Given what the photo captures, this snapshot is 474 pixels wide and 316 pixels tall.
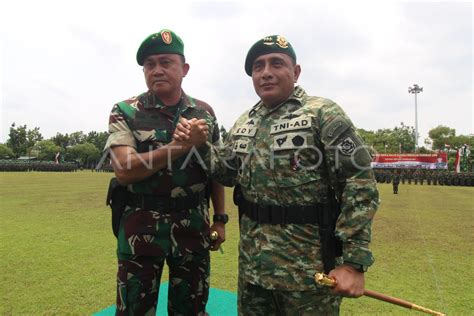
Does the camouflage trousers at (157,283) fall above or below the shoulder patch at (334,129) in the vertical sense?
below

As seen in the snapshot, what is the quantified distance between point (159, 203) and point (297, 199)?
0.93 m

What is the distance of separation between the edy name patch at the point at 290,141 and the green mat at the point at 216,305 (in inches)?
88.8

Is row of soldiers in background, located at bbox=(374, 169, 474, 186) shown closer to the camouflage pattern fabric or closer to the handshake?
the camouflage pattern fabric

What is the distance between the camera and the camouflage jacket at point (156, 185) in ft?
7.79

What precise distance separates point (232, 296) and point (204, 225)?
6.26 ft

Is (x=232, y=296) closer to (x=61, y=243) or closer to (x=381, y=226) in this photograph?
(x=61, y=243)

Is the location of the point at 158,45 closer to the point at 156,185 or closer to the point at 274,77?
the point at 274,77

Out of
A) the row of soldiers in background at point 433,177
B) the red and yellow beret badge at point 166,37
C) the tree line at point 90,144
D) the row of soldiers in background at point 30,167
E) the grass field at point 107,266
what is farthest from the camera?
the tree line at point 90,144

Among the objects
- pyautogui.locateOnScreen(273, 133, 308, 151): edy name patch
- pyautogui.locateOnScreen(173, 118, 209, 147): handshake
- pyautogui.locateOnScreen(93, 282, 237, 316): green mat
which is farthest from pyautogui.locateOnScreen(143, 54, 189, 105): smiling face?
pyautogui.locateOnScreen(93, 282, 237, 316): green mat

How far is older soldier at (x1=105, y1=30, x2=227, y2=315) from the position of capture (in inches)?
92.2

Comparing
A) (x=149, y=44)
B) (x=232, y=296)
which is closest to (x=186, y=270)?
(x=149, y=44)

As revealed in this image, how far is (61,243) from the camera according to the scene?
6516 mm

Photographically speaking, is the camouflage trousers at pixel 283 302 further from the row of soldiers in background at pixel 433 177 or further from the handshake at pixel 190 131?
the row of soldiers in background at pixel 433 177

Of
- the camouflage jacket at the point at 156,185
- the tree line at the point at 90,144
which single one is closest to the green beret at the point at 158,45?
the camouflage jacket at the point at 156,185
